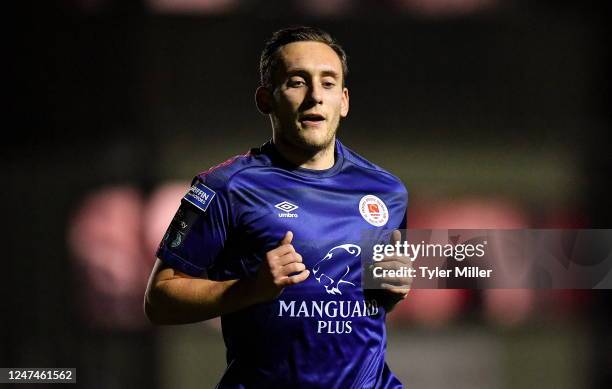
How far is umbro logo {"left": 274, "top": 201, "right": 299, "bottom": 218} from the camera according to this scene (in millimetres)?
2461

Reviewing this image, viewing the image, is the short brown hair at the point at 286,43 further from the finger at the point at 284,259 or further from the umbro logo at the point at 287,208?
the finger at the point at 284,259

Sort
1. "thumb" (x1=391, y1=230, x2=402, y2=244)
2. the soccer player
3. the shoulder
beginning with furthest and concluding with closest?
1. the shoulder
2. "thumb" (x1=391, y1=230, x2=402, y2=244)
3. the soccer player

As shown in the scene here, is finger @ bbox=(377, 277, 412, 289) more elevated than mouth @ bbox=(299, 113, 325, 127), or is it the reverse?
mouth @ bbox=(299, 113, 325, 127)

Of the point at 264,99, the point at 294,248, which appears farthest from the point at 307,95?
the point at 294,248

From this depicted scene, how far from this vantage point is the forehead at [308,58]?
99.0 inches

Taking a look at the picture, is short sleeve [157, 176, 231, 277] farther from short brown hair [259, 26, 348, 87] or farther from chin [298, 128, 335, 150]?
short brown hair [259, 26, 348, 87]

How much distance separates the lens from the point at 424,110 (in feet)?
16.2

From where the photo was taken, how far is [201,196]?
8.02 feet

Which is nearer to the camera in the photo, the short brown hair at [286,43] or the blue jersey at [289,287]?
the blue jersey at [289,287]

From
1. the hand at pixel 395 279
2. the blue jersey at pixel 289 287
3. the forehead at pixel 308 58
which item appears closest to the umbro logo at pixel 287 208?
the blue jersey at pixel 289 287

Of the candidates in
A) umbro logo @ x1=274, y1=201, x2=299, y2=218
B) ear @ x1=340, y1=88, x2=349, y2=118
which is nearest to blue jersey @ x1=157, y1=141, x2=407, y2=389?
umbro logo @ x1=274, y1=201, x2=299, y2=218

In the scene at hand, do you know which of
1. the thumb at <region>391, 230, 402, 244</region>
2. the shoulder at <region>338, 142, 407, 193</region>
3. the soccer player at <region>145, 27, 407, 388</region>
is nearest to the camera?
the soccer player at <region>145, 27, 407, 388</region>

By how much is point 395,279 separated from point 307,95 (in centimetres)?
58

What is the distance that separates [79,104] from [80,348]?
133cm
